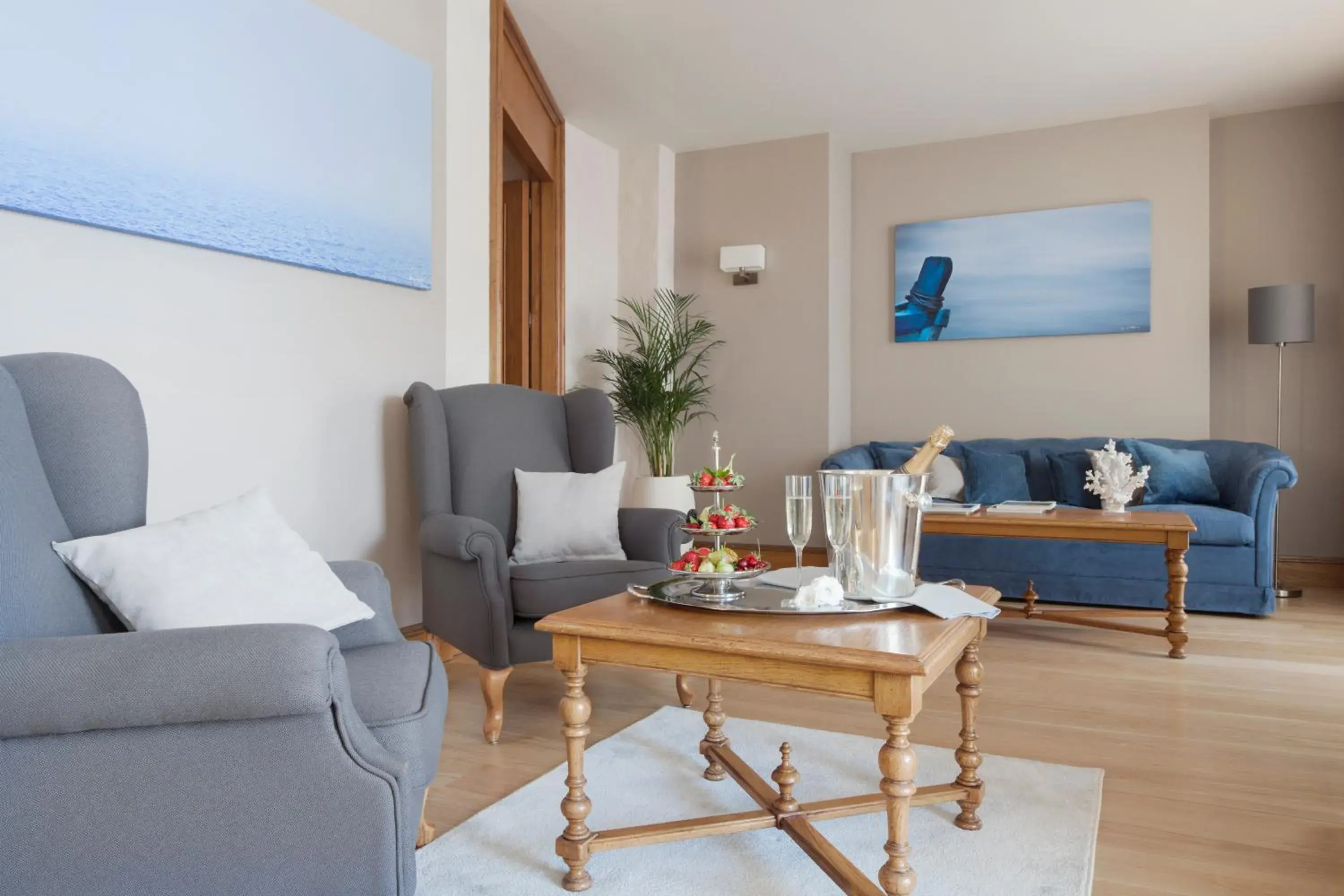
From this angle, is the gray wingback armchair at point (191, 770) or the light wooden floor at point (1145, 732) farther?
the light wooden floor at point (1145, 732)

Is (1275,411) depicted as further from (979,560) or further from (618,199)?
(618,199)

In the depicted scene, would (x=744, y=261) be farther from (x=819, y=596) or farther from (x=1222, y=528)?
(x=819, y=596)

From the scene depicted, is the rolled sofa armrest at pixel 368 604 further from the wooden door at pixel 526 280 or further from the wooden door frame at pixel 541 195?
the wooden door at pixel 526 280

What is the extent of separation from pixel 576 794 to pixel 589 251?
172 inches

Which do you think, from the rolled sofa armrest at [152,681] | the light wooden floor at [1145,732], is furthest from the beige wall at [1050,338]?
the rolled sofa armrest at [152,681]

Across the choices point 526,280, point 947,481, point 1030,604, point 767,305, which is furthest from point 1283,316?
point 526,280

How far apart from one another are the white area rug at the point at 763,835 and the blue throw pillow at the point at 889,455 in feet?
9.73

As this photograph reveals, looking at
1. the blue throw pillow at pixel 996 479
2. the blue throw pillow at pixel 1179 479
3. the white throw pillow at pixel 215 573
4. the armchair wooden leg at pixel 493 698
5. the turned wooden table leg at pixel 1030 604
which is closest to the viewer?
the white throw pillow at pixel 215 573

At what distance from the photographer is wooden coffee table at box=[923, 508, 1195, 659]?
11.7 ft

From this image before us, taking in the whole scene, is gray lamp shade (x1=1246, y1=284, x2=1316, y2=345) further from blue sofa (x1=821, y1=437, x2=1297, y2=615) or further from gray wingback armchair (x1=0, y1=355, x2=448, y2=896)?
gray wingback armchair (x1=0, y1=355, x2=448, y2=896)

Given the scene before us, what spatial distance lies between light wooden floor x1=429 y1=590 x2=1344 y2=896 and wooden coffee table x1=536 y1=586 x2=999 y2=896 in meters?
0.15

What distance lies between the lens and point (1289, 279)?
5254 millimetres

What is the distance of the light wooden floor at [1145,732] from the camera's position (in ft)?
6.28

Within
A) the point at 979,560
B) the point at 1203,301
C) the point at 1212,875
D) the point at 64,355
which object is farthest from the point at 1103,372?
the point at 64,355
